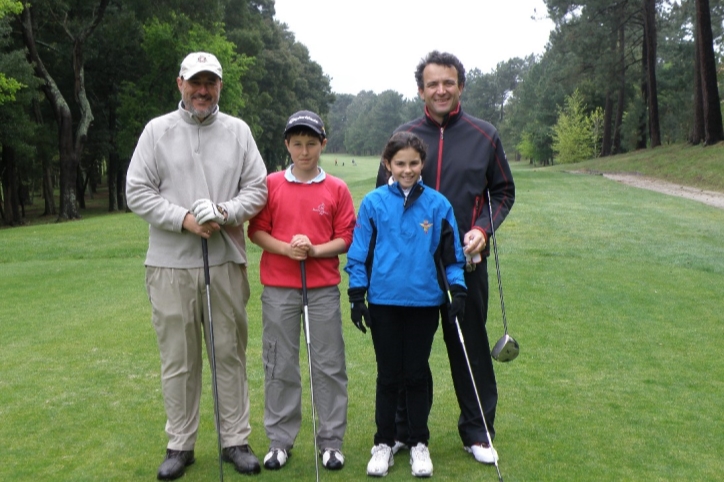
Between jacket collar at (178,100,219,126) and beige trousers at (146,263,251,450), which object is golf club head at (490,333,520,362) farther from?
jacket collar at (178,100,219,126)

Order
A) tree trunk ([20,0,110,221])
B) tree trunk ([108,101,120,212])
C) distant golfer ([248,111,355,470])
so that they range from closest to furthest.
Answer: distant golfer ([248,111,355,470])
tree trunk ([20,0,110,221])
tree trunk ([108,101,120,212])

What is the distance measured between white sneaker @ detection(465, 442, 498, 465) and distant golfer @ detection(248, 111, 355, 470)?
73 centimetres

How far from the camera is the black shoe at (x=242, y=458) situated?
3931 mm

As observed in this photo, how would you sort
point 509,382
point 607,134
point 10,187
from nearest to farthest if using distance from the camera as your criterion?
point 509,382, point 10,187, point 607,134

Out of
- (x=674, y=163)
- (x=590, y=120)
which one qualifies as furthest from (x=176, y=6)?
(x=590, y=120)

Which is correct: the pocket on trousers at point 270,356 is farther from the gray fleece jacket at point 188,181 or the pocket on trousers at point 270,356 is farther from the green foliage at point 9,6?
the green foliage at point 9,6

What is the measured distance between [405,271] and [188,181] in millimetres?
1240

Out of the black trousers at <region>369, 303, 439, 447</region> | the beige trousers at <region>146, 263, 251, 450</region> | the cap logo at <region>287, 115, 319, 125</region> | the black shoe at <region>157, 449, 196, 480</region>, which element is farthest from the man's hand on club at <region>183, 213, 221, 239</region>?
the black shoe at <region>157, 449, 196, 480</region>

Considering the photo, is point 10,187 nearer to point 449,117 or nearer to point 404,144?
point 449,117

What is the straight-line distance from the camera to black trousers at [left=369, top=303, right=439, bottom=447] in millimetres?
3920

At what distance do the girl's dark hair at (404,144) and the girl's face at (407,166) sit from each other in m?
0.02

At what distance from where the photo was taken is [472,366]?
430cm

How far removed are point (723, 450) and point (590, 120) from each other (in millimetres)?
60360

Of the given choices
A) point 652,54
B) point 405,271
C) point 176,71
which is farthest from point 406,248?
point 652,54
